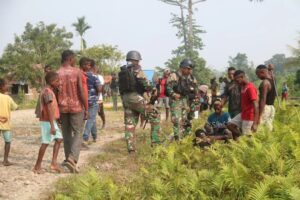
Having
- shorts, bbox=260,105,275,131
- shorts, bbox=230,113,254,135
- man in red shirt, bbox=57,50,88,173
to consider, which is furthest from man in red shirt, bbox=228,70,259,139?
man in red shirt, bbox=57,50,88,173

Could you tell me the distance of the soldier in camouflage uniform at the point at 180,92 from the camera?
845 centimetres

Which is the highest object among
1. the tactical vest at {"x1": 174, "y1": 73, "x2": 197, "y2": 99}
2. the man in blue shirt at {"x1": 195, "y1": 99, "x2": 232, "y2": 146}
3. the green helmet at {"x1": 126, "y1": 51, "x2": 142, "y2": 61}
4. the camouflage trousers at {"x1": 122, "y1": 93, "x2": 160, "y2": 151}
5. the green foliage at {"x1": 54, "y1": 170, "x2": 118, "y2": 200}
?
the green helmet at {"x1": 126, "y1": 51, "x2": 142, "y2": 61}

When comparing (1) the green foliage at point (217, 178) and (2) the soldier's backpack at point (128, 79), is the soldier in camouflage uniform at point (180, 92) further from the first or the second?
(1) the green foliage at point (217, 178)

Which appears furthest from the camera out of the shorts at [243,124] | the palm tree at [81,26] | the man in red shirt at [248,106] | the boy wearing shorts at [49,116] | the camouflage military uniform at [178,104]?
the palm tree at [81,26]

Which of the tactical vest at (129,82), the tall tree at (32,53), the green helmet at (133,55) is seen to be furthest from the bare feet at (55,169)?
the tall tree at (32,53)

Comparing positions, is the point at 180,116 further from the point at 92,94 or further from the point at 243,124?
the point at 92,94

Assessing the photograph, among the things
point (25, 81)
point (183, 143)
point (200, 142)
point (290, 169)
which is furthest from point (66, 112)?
point (25, 81)

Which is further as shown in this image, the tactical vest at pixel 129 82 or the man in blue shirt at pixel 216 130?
the man in blue shirt at pixel 216 130

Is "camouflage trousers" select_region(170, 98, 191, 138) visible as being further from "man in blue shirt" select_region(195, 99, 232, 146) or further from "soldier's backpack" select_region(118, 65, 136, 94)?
"soldier's backpack" select_region(118, 65, 136, 94)

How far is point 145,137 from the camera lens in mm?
10156

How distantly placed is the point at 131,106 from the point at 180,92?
1.22 m

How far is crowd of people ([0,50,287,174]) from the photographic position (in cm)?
655

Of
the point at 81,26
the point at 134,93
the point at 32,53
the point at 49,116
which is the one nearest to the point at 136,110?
the point at 134,93

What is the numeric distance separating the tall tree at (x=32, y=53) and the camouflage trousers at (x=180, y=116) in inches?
1234
